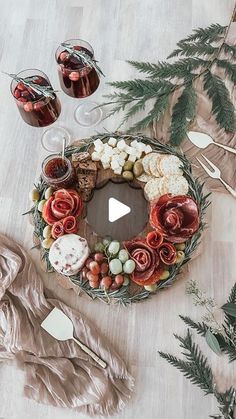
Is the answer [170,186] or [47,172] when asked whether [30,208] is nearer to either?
[47,172]

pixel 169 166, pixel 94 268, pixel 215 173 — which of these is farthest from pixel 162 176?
pixel 94 268

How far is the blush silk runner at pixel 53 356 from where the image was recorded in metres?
1.03

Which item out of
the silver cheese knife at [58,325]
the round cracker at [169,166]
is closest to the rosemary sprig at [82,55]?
the round cracker at [169,166]

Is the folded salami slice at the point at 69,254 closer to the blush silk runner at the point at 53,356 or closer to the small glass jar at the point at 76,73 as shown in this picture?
the blush silk runner at the point at 53,356

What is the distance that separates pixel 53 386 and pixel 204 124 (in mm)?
628

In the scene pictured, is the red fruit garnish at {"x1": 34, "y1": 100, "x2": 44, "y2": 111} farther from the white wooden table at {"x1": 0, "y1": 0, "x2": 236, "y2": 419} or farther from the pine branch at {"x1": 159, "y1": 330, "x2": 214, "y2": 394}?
the pine branch at {"x1": 159, "y1": 330, "x2": 214, "y2": 394}

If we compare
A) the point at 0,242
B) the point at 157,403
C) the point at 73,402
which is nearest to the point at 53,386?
the point at 73,402

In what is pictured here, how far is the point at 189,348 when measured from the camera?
1026 millimetres

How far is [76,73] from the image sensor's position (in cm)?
105

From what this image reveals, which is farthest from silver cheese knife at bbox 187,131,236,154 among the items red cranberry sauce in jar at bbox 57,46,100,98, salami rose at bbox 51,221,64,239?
salami rose at bbox 51,221,64,239

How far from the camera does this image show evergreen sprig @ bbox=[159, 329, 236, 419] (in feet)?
3.18

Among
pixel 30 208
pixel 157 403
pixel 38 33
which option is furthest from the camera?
pixel 38 33

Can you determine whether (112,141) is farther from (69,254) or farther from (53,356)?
(53,356)

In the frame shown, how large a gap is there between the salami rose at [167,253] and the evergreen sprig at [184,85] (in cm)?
25
